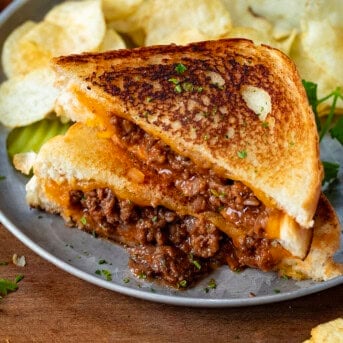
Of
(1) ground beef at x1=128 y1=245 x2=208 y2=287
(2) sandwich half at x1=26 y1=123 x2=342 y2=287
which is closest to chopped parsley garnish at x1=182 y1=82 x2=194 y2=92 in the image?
(2) sandwich half at x1=26 y1=123 x2=342 y2=287

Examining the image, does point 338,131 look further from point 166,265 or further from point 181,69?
point 166,265

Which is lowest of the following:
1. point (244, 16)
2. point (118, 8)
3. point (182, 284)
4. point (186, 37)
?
point (182, 284)

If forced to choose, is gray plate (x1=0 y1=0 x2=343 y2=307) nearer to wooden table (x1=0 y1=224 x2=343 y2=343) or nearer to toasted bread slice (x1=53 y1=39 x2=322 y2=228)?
wooden table (x1=0 y1=224 x2=343 y2=343)

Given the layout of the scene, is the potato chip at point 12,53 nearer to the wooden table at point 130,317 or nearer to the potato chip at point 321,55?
the wooden table at point 130,317

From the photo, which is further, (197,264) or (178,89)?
(178,89)

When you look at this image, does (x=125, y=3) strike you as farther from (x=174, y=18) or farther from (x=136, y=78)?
(x=136, y=78)

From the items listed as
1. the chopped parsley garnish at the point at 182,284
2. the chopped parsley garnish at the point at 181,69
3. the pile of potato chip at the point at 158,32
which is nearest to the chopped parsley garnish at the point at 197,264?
the chopped parsley garnish at the point at 182,284

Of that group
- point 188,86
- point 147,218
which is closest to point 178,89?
point 188,86
